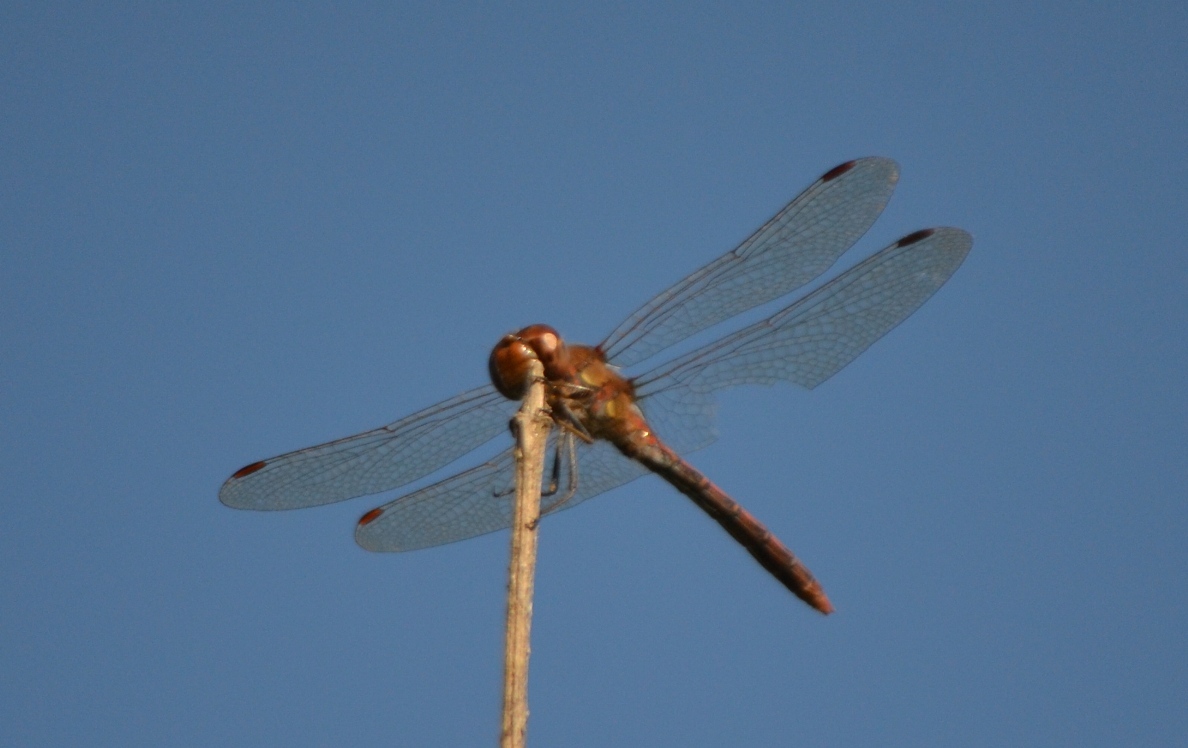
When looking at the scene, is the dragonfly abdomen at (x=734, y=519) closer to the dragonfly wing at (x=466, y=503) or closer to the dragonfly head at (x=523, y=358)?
the dragonfly wing at (x=466, y=503)

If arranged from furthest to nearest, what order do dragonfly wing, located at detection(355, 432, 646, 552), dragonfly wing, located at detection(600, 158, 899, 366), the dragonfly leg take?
1. dragonfly wing, located at detection(355, 432, 646, 552)
2. dragonfly wing, located at detection(600, 158, 899, 366)
3. the dragonfly leg

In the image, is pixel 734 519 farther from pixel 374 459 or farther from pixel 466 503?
pixel 374 459

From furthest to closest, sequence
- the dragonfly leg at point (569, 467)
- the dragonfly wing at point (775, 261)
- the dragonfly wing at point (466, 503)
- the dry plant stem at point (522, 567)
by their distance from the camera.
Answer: the dragonfly wing at point (466, 503), the dragonfly wing at point (775, 261), the dragonfly leg at point (569, 467), the dry plant stem at point (522, 567)

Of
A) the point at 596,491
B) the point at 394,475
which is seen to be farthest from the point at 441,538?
the point at 596,491

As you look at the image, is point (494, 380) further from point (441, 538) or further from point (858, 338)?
point (858, 338)

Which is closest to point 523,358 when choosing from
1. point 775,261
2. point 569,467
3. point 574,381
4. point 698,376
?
point 574,381

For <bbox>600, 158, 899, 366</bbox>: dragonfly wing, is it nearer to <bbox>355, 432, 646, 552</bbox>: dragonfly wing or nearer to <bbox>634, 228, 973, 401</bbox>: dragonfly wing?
<bbox>634, 228, 973, 401</bbox>: dragonfly wing

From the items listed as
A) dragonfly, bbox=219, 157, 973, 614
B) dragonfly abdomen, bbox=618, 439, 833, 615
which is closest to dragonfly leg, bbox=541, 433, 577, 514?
dragonfly, bbox=219, 157, 973, 614

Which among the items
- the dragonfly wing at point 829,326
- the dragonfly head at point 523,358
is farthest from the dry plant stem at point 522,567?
the dragonfly wing at point 829,326
